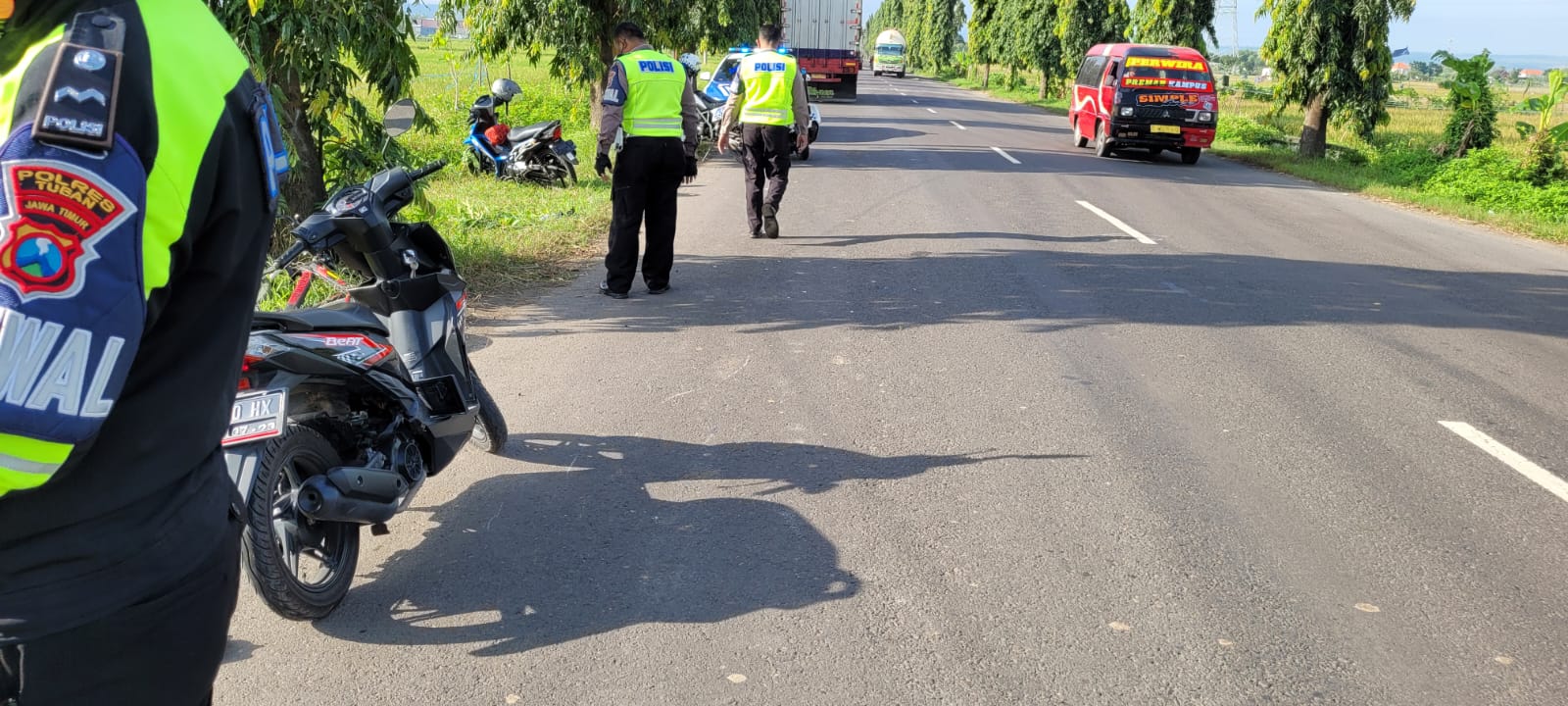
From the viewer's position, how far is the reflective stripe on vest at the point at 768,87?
1073cm

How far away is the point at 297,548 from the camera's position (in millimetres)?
3461

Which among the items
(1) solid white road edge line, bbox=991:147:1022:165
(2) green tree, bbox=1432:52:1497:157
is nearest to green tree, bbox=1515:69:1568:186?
(2) green tree, bbox=1432:52:1497:157

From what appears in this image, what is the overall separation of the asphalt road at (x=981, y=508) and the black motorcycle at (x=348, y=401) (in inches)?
9.3

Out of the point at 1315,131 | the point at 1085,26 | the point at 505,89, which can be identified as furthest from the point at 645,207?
the point at 1085,26

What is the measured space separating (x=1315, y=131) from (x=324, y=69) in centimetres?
2003

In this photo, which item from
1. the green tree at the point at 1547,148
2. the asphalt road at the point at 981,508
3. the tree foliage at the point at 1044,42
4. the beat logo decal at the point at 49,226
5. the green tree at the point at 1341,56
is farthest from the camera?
the tree foliage at the point at 1044,42

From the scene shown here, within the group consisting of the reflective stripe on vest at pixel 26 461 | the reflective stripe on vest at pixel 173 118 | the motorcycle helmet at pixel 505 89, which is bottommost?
the reflective stripe on vest at pixel 26 461

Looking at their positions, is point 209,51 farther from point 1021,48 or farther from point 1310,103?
point 1021,48

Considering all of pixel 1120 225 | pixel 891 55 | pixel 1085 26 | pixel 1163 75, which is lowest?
pixel 1120 225

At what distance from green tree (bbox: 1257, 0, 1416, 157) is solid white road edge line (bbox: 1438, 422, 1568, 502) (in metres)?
18.0

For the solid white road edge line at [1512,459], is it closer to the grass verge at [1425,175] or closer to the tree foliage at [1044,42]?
the grass verge at [1425,175]

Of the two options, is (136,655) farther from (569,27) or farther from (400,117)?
(569,27)

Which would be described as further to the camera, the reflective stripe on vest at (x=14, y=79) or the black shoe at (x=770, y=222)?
the black shoe at (x=770, y=222)

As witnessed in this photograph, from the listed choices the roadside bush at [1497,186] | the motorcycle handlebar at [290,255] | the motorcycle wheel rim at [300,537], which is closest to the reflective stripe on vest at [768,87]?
the motorcycle handlebar at [290,255]
